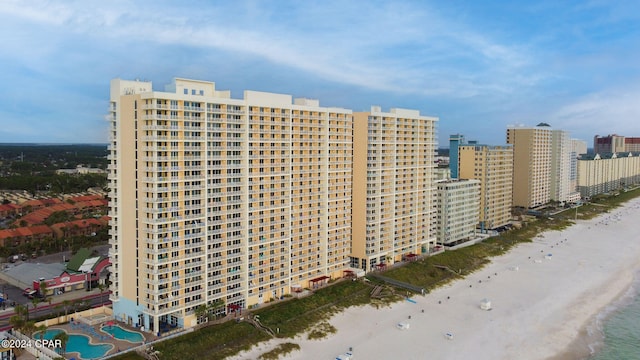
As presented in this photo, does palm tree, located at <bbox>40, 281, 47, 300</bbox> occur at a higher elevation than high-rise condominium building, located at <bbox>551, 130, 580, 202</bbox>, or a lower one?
lower

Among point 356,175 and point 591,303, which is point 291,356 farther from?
point 591,303

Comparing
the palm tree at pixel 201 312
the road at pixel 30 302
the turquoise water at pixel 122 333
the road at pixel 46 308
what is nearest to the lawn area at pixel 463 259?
the palm tree at pixel 201 312

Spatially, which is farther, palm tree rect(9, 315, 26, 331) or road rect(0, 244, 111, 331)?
road rect(0, 244, 111, 331)

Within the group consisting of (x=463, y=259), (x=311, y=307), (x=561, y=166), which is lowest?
(x=311, y=307)

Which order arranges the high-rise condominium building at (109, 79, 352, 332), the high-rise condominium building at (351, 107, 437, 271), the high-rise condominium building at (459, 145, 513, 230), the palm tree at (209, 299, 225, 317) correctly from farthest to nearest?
the high-rise condominium building at (459, 145, 513, 230)
the high-rise condominium building at (351, 107, 437, 271)
the palm tree at (209, 299, 225, 317)
the high-rise condominium building at (109, 79, 352, 332)

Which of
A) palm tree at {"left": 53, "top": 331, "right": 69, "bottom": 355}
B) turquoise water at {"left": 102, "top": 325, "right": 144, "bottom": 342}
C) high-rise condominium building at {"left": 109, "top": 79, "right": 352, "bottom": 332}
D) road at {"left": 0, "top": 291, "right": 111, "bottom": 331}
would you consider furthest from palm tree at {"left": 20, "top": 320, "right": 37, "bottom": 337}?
high-rise condominium building at {"left": 109, "top": 79, "right": 352, "bottom": 332}

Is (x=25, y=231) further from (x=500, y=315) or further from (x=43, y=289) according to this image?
(x=500, y=315)

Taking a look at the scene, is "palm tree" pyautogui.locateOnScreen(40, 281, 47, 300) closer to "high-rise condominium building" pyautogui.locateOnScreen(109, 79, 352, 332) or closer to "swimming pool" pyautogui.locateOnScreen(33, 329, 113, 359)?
"swimming pool" pyautogui.locateOnScreen(33, 329, 113, 359)

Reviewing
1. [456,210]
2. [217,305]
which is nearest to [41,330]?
[217,305]
